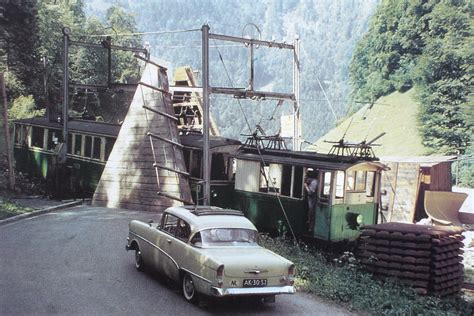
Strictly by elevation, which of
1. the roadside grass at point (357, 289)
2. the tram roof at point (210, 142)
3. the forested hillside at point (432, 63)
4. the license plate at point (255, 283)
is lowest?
the roadside grass at point (357, 289)

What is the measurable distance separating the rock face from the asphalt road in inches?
202

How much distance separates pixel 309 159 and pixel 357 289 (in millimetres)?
6048

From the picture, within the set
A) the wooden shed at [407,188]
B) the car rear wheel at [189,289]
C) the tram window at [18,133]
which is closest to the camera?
the car rear wheel at [189,289]

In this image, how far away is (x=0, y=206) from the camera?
18.1 meters

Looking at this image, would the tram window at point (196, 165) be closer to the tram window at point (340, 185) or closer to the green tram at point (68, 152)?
the green tram at point (68, 152)

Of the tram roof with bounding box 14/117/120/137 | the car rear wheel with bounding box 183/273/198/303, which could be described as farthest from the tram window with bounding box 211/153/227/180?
the car rear wheel with bounding box 183/273/198/303

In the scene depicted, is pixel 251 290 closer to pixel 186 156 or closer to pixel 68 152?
pixel 186 156

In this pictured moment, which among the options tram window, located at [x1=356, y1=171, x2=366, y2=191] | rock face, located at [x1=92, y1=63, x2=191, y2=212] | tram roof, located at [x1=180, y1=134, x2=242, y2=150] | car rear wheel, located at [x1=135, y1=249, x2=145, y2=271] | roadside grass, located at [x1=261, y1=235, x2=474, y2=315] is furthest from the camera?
tram roof, located at [x1=180, y1=134, x2=242, y2=150]

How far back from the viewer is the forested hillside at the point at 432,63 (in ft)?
150

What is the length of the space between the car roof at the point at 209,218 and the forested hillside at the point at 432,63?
36534mm

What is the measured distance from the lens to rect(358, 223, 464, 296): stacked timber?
13188 mm

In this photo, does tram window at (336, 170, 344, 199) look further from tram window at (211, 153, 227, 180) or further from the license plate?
the license plate

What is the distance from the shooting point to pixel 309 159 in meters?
16.5

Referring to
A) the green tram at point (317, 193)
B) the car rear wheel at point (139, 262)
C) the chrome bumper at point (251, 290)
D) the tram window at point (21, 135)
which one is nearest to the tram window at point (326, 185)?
the green tram at point (317, 193)
